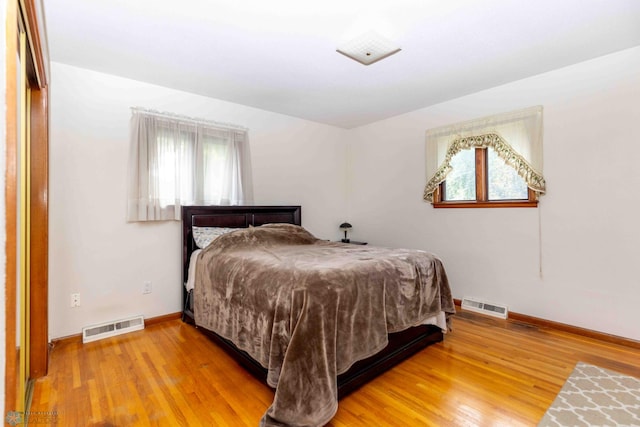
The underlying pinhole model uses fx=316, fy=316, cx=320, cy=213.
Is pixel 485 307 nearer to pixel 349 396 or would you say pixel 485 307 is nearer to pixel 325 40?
pixel 349 396

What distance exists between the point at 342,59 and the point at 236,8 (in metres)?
1.00

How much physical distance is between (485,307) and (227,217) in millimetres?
2993

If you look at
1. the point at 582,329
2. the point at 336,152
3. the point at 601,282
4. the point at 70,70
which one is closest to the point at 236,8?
the point at 70,70

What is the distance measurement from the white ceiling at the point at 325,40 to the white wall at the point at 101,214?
0.67 feet

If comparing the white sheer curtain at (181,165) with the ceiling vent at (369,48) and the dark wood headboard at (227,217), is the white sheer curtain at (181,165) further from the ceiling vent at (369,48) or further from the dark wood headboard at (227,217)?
the ceiling vent at (369,48)

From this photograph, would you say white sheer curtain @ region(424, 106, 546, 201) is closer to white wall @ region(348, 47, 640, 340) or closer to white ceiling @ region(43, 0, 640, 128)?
white wall @ region(348, 47, 640, 340)

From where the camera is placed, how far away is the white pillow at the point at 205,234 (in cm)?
308

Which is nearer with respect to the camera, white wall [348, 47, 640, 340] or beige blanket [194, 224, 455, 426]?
beige blanket [194, 224, 455, 426]

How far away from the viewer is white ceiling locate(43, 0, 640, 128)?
80.6 inches

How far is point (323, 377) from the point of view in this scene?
5.42ft

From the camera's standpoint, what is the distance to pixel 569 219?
2920mm

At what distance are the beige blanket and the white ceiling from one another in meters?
1.63

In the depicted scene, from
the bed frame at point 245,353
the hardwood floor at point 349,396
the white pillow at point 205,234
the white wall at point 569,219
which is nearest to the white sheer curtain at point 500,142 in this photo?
the white wall at point 569,219

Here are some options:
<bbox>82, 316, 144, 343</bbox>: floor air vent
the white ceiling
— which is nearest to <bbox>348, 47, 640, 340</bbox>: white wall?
the white ceiling
